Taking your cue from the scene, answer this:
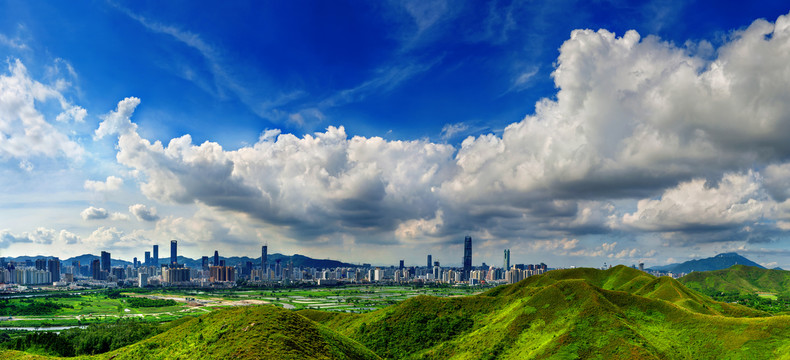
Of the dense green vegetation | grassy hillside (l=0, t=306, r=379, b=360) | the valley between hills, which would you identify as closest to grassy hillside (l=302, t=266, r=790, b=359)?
the valley between hills

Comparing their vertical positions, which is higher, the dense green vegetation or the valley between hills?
the valley between hills

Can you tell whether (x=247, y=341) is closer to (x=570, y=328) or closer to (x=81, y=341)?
(x=570, y=328)

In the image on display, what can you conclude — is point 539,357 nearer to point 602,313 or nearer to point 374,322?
point 602,313

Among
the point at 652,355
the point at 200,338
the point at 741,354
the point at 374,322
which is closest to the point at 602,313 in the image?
the point at 652,355

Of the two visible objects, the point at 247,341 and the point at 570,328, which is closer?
the point at 247,341

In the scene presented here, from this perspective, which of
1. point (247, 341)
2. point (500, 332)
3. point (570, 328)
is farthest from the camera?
point (500, 332)

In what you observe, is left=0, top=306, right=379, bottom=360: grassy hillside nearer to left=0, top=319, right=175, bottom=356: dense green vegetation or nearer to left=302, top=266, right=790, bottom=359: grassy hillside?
left=302, top=266, right=790, bottom=359: grassy hillside

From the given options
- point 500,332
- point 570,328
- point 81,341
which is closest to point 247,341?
point 500,332

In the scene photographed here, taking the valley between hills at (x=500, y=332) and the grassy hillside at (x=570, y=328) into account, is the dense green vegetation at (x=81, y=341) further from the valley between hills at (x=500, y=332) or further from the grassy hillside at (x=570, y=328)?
the grassy hillside at (x=570, y=328)
